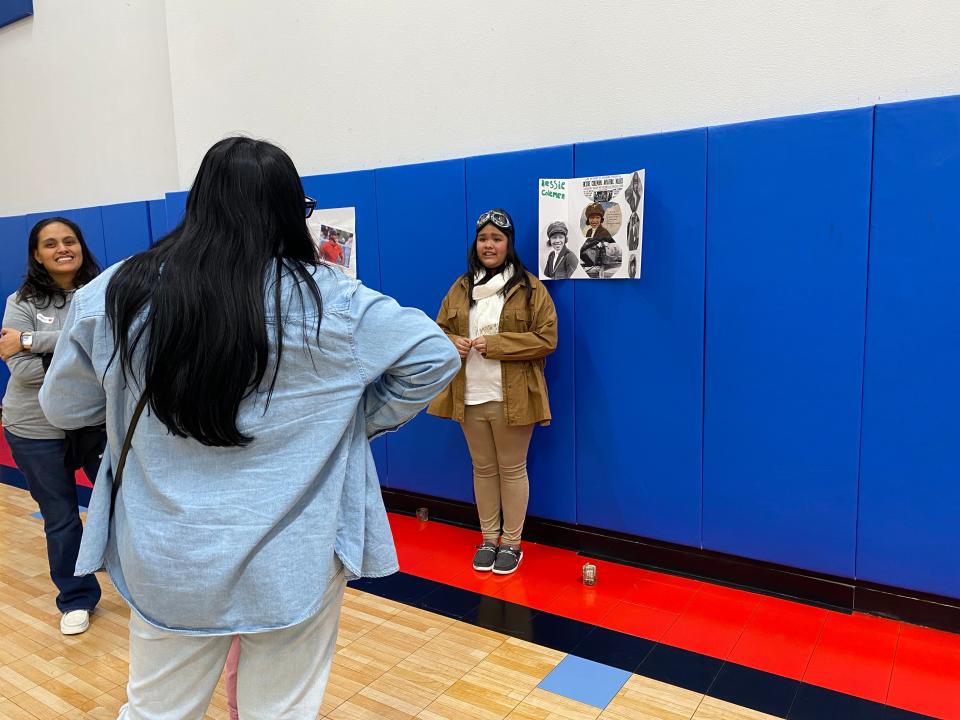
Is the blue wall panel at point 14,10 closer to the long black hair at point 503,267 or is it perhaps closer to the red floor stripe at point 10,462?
the red floor stripe at point 10,462

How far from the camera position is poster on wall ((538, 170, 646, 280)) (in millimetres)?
3000

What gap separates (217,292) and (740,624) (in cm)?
238

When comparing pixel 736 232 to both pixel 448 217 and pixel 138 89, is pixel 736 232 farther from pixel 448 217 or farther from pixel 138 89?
pixel 138 89

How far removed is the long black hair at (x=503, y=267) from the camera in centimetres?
308

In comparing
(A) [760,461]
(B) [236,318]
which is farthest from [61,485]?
(A) [760,461]

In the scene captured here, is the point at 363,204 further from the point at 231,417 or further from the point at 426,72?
the point at 231,417

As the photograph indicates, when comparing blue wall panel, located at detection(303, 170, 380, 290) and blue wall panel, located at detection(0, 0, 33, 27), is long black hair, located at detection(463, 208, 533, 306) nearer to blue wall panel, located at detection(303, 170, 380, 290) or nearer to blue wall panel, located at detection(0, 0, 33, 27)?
blue wall panel, located at detection(303, 170, 380, 290)

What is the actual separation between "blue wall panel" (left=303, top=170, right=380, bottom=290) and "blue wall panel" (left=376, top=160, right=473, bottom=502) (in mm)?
53

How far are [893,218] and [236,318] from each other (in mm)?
2418

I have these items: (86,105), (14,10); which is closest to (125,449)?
(86,105)

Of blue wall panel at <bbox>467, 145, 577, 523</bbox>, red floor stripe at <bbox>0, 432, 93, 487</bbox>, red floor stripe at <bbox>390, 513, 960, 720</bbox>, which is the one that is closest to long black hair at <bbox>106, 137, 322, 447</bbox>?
red floor stripe at <bbox>390, 513, 960, 720</bbox>

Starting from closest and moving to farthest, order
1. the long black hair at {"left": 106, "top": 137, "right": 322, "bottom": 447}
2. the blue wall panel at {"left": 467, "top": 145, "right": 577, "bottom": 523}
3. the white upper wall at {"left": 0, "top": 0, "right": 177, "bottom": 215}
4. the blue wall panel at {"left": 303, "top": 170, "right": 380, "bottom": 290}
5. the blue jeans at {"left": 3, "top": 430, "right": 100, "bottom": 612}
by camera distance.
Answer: the long black hair at {"left": 106, "top": 137, "right": 322, "bottom": 447}
the blue jeans at {"left": 3, "top": 430, "right": 100, "bottom": 612}
the blue wall panel at {"left": 467, "top": 145, "right": 577, "bottom": 523}
the blue wall panel at {"left": 303, "top": 170, "right": 380, "bottom": 290}
the white upper wall at {"left": 0, "top": 0, "right": 177, "bottom": 215}

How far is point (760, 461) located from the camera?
2812 mm

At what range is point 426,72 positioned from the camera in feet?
12.3
